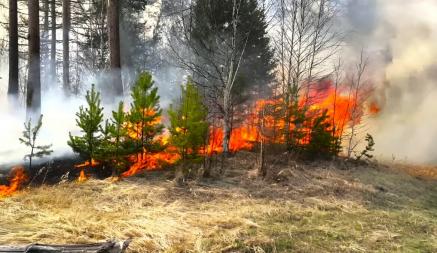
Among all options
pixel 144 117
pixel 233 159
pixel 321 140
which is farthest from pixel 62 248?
pixel 321 140

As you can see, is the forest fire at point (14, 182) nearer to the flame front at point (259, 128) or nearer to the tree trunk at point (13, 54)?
the flame front at point (259, 128)

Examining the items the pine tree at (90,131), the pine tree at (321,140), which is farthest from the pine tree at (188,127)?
the pine tree at (321,140)

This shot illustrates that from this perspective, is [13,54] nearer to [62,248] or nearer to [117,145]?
[117,145]

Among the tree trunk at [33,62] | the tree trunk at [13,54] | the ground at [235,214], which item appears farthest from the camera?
the tree trunk at [13,54]

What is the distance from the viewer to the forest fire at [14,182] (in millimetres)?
9211

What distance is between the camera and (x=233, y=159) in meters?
13.0

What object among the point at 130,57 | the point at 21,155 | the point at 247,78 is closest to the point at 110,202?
the point at 21,155

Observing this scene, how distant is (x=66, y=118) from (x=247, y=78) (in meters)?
7.48

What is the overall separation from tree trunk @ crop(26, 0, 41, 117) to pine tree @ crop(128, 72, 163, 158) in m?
5.43

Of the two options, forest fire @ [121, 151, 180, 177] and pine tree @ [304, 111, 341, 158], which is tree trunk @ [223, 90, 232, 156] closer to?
forest fire @ [121, 151, 180, 177]

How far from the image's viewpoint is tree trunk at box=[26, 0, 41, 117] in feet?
47.6

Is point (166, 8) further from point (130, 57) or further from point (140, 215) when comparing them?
point (140, 215)

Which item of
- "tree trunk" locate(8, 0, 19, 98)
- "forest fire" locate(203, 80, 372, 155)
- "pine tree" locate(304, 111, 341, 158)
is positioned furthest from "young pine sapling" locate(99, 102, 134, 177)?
"tree trunk" locate(8, 0, 19, 98)

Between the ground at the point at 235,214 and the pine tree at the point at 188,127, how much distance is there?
2.82 ft
